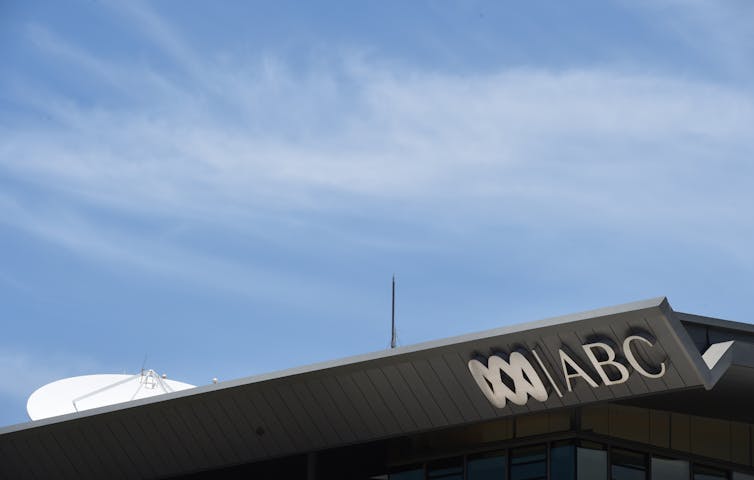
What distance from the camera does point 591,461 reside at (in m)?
29.2

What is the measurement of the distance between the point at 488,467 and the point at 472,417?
3721 millimetres

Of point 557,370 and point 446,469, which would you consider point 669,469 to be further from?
point 557,370

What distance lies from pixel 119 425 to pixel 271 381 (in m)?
4.73

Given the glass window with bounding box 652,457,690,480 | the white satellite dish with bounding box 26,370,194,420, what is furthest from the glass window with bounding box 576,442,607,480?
the white satellite dish with bounding box 26,370,194,420

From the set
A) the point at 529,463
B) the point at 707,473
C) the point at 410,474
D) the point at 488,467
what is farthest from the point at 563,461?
the point at 410,474

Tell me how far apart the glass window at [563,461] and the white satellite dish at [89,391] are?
17.6 m

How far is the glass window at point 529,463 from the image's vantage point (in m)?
29.6

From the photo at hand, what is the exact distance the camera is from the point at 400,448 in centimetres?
3212

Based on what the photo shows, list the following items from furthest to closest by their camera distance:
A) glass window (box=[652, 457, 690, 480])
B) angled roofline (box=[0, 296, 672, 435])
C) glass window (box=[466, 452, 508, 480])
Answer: glass window (box=[466, 452, 508, 480]) → glass window (box=[652, 457, 690, 480]) → angled roofline (box=[0, 296, 672, 435])

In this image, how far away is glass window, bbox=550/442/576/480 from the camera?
29062mm

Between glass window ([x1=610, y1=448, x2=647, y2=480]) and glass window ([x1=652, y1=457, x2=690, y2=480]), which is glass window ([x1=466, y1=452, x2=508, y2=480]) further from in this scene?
glass window ([x1=652, y1=457, x2=690, y2=480])

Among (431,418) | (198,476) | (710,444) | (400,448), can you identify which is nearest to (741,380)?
(710,444)

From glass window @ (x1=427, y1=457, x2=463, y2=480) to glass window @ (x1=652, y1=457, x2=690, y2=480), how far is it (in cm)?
426

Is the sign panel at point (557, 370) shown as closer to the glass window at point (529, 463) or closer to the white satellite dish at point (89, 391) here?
the glass window at point (529, 463)
